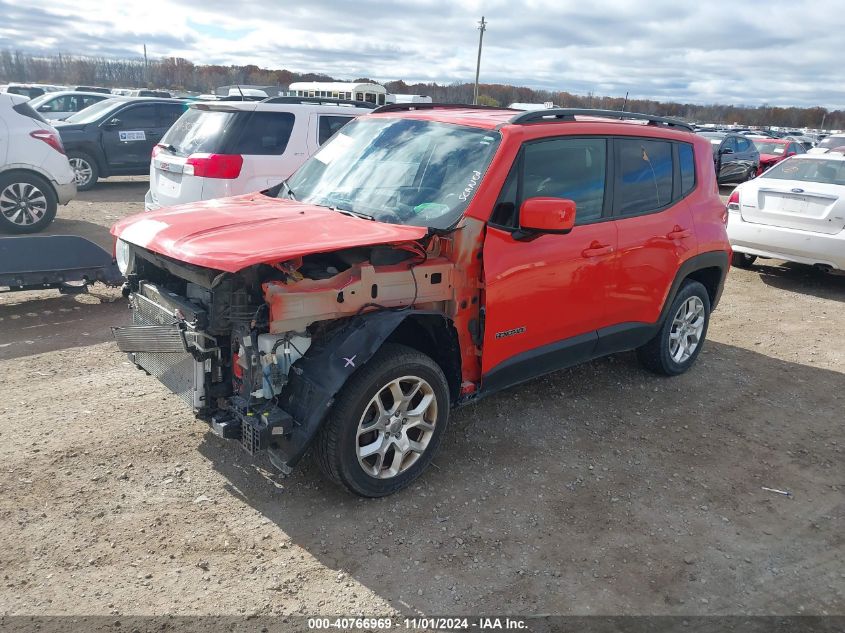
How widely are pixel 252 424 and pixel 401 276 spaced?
41.4 inches

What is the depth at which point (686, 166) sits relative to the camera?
518cm

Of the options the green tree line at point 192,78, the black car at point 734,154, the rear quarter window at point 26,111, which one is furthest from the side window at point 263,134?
the green tree line at point 192,78

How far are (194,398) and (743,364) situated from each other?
15.7ft

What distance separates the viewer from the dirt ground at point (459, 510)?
2963 millimetres

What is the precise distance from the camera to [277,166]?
24.6 ft

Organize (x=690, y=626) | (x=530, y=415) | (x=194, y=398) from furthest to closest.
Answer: (x=530, y=415)
(x=194, y=398)
(x=690, y=626)

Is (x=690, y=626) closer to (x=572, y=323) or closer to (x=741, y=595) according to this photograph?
(x=741, y=595)

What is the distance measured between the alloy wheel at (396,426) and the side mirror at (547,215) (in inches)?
41.2

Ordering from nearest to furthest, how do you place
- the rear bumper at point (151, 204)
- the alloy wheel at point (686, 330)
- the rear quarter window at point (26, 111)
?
the alloy wheel at point (686, 330), the rear bumper at point (151, 204), the rear quarter window at point (26, 111)

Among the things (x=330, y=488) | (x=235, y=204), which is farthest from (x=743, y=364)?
(x=235, y=204)

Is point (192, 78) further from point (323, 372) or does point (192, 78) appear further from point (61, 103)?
point (323, 372)

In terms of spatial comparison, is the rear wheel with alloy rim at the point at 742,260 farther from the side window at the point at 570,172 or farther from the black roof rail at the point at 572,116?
the side window at the point at 570,172

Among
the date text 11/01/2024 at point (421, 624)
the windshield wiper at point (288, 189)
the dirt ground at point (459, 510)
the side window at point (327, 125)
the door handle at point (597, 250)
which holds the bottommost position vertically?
the date text 11/01/2024 at point (421, 624)

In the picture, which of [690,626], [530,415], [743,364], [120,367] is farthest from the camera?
[743,364]
